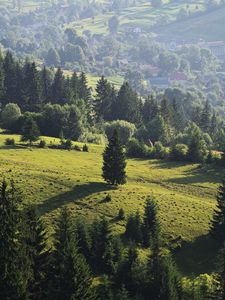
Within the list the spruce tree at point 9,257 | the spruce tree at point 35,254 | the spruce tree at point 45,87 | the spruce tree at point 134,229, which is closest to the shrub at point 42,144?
the spruce tree at point 134,229

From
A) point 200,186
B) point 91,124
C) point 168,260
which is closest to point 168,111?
point 91,124

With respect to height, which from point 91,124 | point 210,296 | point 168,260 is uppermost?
point 91,124

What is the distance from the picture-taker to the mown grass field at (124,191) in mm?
75375

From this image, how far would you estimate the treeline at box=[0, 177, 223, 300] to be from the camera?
43.2m

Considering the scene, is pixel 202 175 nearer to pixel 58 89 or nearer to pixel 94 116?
pixel 94 116

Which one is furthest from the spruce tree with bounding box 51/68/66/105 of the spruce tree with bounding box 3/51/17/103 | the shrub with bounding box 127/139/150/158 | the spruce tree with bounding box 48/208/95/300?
the spruce tree with bounding box 48/208/95/300

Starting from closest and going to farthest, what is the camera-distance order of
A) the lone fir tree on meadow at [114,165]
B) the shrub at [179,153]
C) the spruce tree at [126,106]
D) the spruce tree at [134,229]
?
1. the spruce tree at [134,229]
2. the lone fir tree on meadow at [114,165]
3. the shrub at [179,153]
4. the spruce tree at [126,106]

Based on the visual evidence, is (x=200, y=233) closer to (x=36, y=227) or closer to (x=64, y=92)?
(x=36, y=227)

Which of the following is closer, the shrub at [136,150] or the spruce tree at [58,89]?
the shrub at [136,150]

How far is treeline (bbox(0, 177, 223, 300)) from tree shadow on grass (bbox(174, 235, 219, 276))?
5.43 metres

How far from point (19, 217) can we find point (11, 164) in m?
44.9

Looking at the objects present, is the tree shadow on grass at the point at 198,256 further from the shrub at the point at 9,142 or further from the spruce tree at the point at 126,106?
the spruce tree at the point at 126,106

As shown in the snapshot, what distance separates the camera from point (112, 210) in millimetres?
79375

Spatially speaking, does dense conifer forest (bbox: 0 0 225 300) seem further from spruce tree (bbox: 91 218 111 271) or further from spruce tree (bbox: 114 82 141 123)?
spruce tree (bbox: 114 82 141 123)
